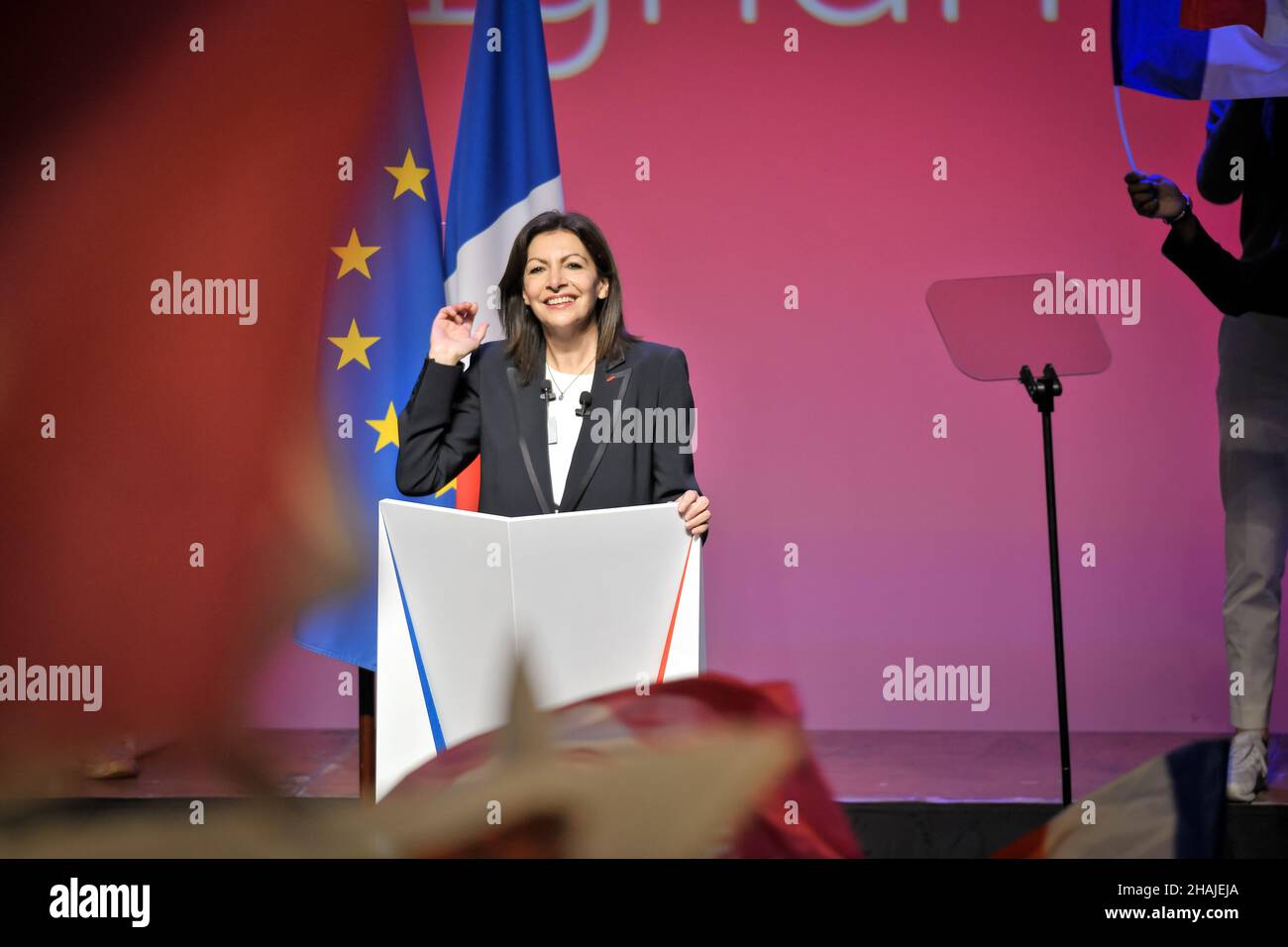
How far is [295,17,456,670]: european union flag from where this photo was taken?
126 inches

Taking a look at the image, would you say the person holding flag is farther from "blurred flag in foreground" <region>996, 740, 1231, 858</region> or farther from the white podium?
"blurred flag in foreground" <region>996, 740, 1231, 858</region>

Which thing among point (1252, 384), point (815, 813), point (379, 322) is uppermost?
point (379, 322)

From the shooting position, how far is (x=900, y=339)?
389cm

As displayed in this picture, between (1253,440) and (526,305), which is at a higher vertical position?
(526,305)

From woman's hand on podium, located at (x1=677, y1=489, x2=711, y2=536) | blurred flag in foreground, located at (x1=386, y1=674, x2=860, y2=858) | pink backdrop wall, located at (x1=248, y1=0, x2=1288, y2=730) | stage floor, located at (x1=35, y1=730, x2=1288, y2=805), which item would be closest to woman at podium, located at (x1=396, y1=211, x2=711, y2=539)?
woman's hand on podium, located at (x1=677, y1=489, x2=711, y2=536)

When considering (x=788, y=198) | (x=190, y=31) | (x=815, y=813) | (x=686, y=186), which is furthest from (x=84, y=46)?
(x=815, y=813)

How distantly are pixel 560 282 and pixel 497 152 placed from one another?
2.83 ft

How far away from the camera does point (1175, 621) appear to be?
12.6 feet

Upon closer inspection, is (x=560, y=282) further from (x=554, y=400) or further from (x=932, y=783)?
(x=932, y=783)

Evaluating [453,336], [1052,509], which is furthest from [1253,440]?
[453,336]

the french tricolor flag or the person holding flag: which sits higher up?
the french tricolor flag
